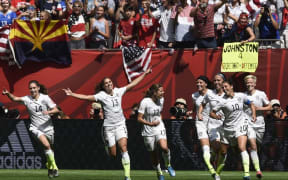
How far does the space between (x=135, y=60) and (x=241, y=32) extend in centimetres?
323

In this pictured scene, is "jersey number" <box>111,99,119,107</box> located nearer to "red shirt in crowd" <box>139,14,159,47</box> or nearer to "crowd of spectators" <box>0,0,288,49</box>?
"crowd of spectators" <box>0,0,288,49</box>

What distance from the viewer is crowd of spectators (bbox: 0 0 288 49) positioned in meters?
21.3

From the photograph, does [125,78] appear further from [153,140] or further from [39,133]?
[153,140]

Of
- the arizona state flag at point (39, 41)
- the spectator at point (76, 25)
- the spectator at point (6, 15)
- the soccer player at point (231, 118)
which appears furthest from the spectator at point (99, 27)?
the soccer player at point (231, 118)

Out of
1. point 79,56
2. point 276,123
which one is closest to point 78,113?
point 79,56

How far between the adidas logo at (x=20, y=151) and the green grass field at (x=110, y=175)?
0.82m

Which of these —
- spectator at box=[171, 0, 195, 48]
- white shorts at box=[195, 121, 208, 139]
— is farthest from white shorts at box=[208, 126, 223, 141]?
spectator at box=[171, 0, 195, 48]

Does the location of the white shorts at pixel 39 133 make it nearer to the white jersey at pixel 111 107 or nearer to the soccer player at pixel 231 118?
the white jersey at pixel 111 107

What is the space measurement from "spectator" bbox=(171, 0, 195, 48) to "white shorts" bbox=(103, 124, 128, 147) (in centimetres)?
600

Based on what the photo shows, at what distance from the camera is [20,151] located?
21547 mm

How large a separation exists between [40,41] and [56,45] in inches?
19.7

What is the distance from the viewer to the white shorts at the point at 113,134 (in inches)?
635

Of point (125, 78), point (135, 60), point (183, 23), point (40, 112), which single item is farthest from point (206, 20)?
point (40, 112)

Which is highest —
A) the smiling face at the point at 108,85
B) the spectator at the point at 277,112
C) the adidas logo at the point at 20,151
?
the smiling face at the point at 108,85
